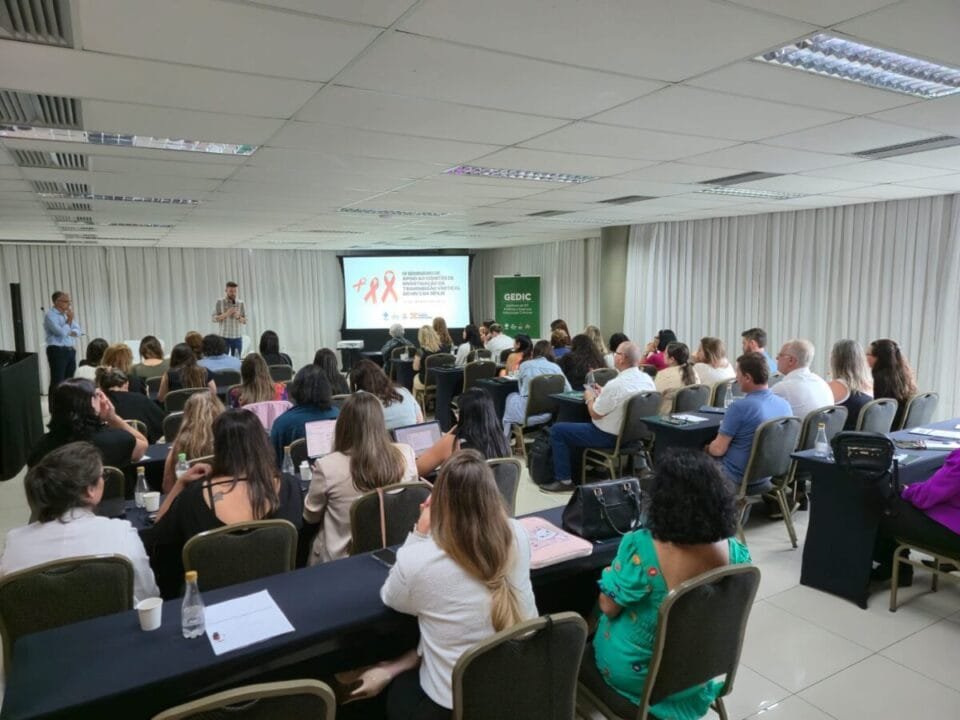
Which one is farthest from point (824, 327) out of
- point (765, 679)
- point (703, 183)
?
point (765, 679)

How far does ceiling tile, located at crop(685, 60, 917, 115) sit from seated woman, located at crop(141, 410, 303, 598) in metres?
2.60

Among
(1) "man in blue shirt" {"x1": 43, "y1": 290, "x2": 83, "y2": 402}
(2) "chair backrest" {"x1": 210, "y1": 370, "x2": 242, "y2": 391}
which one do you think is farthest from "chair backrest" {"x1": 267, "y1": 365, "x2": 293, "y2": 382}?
(1) "man in blue shirt" {"x1": 43, "y1": 290, "x2": 83, "y2": 402}

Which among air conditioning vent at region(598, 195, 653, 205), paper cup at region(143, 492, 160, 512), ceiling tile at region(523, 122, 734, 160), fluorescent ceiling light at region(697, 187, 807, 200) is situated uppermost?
fluorescent ceiling light at region(697, 187, 807, 200)

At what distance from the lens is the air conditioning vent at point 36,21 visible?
2.10 metres

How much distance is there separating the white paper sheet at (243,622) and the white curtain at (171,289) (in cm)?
1283

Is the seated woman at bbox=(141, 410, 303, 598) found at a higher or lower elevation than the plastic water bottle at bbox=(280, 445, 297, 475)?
higher

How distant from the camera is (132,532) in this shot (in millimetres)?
2420

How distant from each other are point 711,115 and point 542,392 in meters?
3.40

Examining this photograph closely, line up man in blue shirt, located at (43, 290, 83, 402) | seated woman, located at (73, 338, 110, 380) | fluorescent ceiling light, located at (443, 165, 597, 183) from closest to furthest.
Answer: fluorescent ceiling light, located at (443, 165, 597, 183) → seated woman, located at (73, 338, 110, 380) → man in blue shirt, located at (43, 290, 83, 402)

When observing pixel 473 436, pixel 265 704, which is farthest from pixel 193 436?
pixel 265 704

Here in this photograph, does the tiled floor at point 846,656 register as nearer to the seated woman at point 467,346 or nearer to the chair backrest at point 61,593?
the chair backrest at point 61,593

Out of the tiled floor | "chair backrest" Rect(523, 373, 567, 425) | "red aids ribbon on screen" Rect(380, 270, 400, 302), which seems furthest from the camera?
"red aids ribbon on screen" Rect(380, 270, 400, 302)

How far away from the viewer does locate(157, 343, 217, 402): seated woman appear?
5898mm

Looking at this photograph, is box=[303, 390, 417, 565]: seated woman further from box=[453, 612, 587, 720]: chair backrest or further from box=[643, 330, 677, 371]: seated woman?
box=[643, 330, 677, 371]: seated woman
